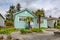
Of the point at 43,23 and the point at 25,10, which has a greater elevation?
the point at 25,10

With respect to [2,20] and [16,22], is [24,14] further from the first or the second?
[2,20]

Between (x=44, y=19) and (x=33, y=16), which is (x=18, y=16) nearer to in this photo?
(x=33, y=16)

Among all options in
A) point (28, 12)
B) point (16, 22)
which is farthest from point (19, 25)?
point (28, 12)

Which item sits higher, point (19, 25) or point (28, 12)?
point (28, 12)

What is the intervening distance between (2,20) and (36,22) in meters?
10.6

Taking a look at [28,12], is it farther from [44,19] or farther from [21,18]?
[44,19]

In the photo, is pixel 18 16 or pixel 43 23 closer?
pixel 18 16

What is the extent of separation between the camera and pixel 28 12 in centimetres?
5012

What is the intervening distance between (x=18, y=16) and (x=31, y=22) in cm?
393

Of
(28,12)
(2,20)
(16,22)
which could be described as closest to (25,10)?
(28,12)

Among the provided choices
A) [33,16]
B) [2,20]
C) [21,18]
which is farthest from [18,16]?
[2,20]

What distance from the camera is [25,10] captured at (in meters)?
→ 50.1

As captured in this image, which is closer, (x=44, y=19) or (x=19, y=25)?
(x=19, y=25)

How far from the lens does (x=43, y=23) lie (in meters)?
53.7
